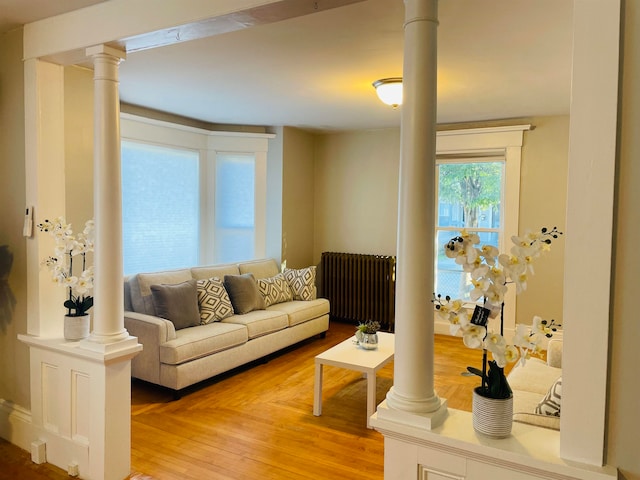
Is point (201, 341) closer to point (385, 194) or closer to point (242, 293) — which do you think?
point (242, 293)

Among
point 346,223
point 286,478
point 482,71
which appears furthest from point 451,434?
point 346,223

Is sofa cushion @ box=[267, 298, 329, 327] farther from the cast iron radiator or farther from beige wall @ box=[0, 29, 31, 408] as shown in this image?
beige wall @ box=[0, 29, 31, 408]

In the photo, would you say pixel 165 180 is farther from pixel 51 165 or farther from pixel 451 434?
pixel 451 434

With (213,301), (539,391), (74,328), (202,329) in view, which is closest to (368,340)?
(539,391)

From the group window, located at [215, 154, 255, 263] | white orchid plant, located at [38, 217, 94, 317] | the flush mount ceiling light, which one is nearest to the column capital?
white orchid plant, located at [38, 217, 94, 317]

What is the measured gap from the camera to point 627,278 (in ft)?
4.30

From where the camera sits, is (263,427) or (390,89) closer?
(263,427)

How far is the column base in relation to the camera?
5.25 ft

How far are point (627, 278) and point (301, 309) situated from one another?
13.1ft

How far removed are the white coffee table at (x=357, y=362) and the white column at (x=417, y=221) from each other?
5.36 feet

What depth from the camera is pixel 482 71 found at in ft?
11.5

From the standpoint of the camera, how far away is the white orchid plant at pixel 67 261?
2.60 m

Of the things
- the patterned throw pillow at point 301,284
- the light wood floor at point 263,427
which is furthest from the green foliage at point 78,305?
the patterned throw pillow at point 301,284

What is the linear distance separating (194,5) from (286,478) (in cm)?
A: 251
